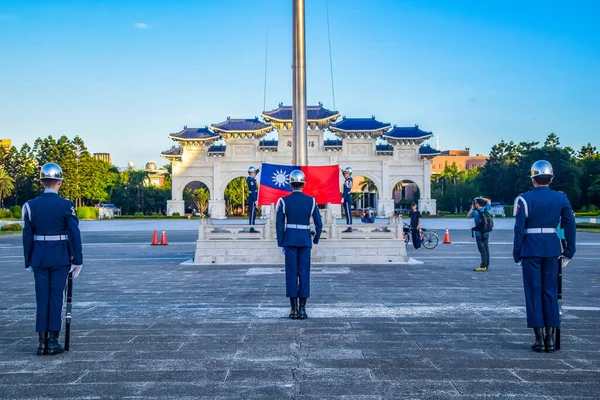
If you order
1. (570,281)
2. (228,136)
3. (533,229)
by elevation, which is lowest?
(570,281)

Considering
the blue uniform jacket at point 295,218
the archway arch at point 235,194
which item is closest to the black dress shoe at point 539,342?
the blue uniform jacket at point 295,218

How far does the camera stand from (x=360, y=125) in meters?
56.6

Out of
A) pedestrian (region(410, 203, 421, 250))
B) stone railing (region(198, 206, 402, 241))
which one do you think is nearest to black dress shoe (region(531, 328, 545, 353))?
stone railing (region(198, 206, 402, 241))

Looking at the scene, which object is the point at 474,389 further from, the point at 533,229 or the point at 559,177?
the point at 559,177

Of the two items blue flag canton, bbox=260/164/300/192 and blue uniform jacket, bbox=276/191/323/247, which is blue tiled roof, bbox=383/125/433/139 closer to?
blue flag canton, bbox=260/164/300/192

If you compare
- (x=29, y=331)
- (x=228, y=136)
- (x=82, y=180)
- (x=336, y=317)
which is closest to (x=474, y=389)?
(x=336, y=317)

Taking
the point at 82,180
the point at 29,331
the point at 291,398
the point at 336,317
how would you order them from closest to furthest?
1. the point at 291,398
2. the point at 29,331
3. the point at 336,317
4. the point at 82,180

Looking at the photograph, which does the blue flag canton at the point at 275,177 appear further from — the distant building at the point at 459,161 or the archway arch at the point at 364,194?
the distant building at the point at 459,161

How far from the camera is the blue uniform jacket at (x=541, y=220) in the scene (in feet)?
16.6

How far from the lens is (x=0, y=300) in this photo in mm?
8000

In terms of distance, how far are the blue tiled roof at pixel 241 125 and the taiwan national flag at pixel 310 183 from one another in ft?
144

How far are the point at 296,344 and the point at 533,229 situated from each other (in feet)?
7.72

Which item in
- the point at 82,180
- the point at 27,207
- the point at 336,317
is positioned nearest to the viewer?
the point at 27,207

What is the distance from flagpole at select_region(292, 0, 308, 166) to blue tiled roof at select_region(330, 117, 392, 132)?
1721 inches
